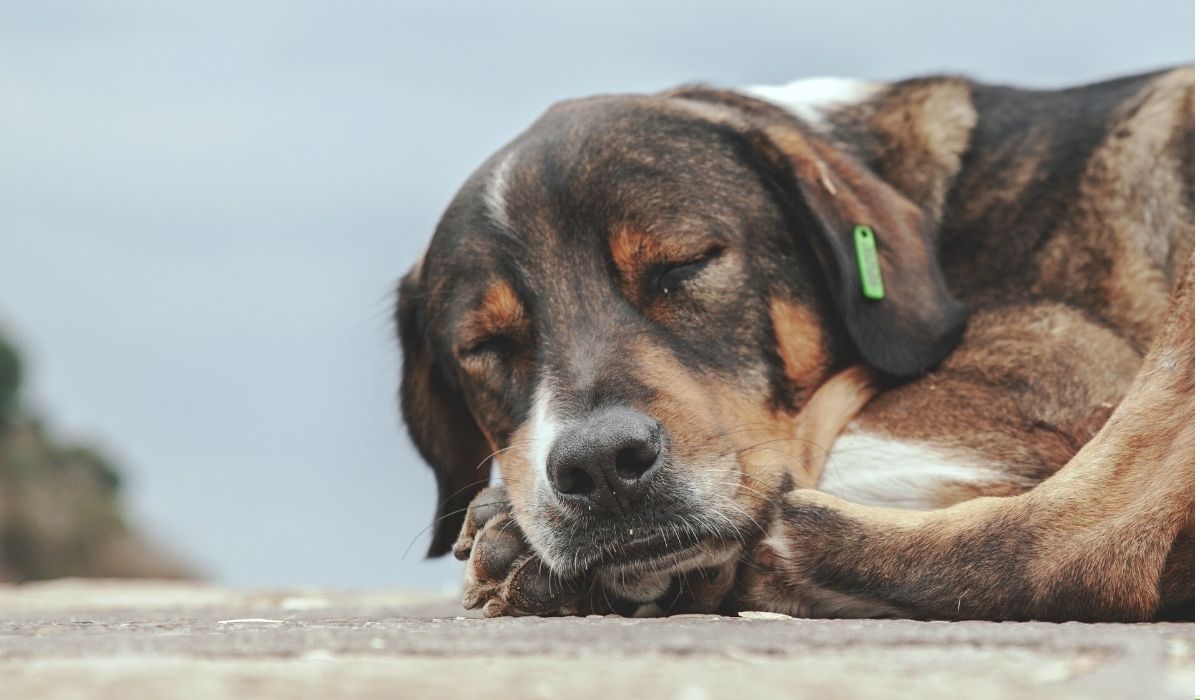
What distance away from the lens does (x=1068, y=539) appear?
292cm

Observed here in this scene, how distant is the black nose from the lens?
3305mm

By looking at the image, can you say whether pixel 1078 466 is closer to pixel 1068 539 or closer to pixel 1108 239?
pixel 1068 539

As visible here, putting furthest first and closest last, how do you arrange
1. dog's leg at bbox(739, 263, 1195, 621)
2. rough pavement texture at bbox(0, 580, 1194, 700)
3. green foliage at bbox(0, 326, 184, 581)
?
green foliage at bbox(0, 326, 184, 581), dog's leg at bbox(739, 263, 1195, 621), rough pavement texture at bbox(0, 580, 1194, 700)

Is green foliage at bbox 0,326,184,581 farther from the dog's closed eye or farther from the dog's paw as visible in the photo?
the dog's paw

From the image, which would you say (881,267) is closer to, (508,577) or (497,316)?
(497,316)

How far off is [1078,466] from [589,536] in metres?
1.10

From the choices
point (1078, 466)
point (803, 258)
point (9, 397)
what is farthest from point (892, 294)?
point (9, 397)

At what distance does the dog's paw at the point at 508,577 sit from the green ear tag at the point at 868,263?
127cm

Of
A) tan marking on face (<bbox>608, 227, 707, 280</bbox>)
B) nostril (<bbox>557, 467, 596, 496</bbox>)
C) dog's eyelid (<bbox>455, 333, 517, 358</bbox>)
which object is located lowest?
nostril (<bbox>557, 467, 596, 496</bbox>)

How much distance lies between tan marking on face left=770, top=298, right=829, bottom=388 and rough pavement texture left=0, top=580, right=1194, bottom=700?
4.53 ft

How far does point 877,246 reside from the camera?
14.0 feet

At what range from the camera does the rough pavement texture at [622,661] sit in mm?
1720

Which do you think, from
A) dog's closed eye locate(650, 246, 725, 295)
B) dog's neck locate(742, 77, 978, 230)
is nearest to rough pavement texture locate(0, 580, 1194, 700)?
dog's closed eye locate(650, 246, 725, 295)

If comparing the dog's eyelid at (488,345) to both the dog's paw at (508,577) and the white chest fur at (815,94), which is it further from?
the white chest fur at (815,94)
